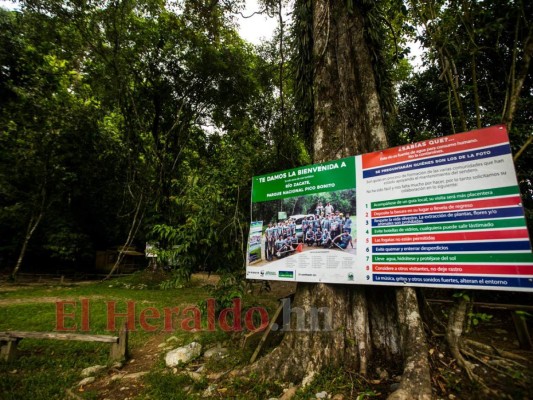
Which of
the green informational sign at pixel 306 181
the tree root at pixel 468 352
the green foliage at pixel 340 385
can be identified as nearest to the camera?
the tree root at pixel 468 352

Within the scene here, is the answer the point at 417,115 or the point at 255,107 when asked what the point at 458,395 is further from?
the point at 255,107

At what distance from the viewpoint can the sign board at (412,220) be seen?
110 inches

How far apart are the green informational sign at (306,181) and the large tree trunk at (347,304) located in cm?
32

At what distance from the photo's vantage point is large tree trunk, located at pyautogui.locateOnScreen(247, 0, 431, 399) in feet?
11.1

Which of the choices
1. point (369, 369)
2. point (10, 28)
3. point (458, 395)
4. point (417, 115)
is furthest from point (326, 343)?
Result: point (10, 28)

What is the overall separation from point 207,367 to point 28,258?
20.4m

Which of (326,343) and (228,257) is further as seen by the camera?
(228,257)

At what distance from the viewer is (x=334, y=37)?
4.93 m

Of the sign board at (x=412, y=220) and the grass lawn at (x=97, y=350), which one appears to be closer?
the sign board at (x=412, y=220)

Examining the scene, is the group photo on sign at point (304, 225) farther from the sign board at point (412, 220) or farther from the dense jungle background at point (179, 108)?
the dense jungle background at point (179, 108)

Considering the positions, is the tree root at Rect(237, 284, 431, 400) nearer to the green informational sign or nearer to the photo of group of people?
the photo of group of people

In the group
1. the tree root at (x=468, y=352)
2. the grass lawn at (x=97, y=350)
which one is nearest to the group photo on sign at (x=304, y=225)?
the tree root at (x=468, y=352)

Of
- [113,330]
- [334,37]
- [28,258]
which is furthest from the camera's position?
[28,258]

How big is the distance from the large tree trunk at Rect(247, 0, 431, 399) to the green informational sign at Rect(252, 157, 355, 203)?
323 millimetres
